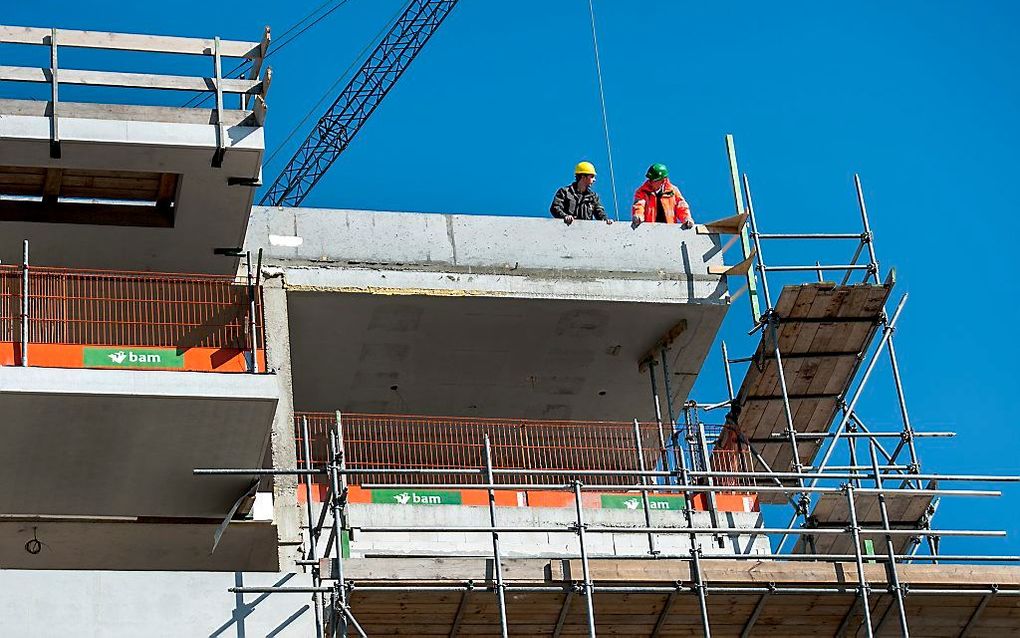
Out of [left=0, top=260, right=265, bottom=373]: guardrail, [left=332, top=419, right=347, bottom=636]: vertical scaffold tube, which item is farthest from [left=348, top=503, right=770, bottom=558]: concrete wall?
[left=332, top=419, right=347, bottom=636]: vertical scaffold tube

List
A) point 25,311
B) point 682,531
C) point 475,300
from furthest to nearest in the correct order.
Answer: point 475,300
point 25,311
point 682,531

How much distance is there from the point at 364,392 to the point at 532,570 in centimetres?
826

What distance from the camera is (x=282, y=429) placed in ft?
72.2

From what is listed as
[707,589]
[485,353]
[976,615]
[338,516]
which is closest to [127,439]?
[338,516]

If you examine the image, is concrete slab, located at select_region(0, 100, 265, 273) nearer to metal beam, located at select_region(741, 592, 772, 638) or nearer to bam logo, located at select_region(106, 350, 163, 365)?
bam logo, located at select_region(106, 350, 163, 365)

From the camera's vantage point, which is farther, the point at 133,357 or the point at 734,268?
the point at 734,268

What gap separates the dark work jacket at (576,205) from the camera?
24.6 meters

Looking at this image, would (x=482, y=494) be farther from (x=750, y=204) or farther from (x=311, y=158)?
(x=311, y=158)

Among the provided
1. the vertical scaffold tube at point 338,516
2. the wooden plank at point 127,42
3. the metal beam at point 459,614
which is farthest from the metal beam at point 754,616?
the wooden plank at point 127,42

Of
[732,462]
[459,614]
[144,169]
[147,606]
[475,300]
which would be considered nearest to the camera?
[147,606]

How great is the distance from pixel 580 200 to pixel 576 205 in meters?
0.12

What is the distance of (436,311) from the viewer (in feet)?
76.9

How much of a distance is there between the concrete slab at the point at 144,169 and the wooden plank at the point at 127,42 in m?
0.79

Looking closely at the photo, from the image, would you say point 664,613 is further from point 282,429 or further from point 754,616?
point 282,429
